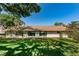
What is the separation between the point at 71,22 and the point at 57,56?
0.76 m

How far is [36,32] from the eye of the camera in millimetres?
3717

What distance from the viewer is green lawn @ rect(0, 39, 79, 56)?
11.9ft

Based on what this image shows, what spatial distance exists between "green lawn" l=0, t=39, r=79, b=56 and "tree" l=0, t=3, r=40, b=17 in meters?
0.58

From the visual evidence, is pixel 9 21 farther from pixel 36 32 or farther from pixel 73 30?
pixel 73 30

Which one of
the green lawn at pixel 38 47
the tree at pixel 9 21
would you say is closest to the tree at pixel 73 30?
the green lawn at pixel 38 47

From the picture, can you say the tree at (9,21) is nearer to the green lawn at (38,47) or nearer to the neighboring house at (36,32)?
the neighboring house at (36,32)

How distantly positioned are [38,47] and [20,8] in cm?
91

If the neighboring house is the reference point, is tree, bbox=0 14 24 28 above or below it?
above

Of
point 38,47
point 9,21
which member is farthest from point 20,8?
point 38,47

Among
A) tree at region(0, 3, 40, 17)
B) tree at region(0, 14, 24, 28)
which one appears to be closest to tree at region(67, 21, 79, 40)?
tree at region(0, 3, 40, 17)

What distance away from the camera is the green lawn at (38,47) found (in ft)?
11.9

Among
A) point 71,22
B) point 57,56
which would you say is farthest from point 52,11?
point 57,56

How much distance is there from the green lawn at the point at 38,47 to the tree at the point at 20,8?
580mm

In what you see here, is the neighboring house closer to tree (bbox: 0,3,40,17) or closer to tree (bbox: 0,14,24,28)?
tree (bbox: 0,14,24,28)
